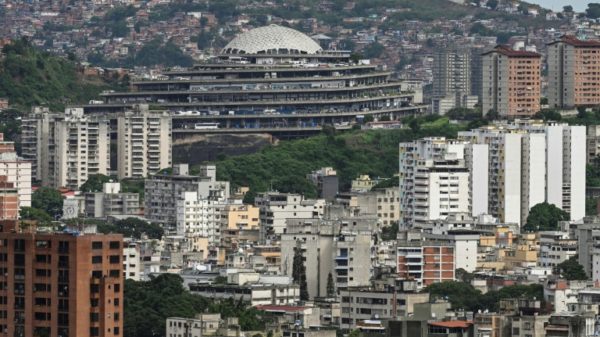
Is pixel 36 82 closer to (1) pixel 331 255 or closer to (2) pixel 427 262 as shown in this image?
(2) pixel 427 262

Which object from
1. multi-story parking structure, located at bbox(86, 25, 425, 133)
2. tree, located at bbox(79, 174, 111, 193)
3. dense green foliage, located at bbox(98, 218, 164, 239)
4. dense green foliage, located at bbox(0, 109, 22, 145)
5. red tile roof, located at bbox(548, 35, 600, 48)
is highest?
red tile roof, located at bbox(548, 35, 600, 48)

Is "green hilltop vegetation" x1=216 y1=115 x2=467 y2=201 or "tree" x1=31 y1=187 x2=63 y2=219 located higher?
"green hilltop vegetation" x1=216 y1=115 x2=467 y2=201

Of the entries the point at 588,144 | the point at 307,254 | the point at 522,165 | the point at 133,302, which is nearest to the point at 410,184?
the point at 522,165

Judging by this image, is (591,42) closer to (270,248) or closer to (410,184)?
(410,184)

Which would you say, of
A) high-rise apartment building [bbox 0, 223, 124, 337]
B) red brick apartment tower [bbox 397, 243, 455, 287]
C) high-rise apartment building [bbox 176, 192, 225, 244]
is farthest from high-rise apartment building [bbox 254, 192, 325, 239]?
high-rise apartment building [bbox 0, 223, 124, 337]

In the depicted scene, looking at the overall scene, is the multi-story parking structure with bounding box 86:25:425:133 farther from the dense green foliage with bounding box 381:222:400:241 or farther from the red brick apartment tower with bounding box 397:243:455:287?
the red brick apartment tower with bounding box 397:243:455:287

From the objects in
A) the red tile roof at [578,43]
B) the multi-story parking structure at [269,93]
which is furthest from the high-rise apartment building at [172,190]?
the red tile roof at [578,43]

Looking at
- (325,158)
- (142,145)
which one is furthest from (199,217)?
(142,145)
